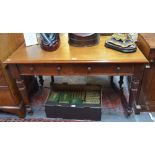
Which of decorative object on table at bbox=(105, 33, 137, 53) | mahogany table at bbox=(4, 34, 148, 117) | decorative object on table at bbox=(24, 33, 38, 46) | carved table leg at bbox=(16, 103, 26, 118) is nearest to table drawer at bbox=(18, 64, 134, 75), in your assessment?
mahogany table at bbox=(4, 34, 148, 117)

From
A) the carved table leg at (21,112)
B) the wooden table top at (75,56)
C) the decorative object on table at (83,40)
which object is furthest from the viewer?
the carved table leg at (21,112)

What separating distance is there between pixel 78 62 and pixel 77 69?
0.25ft

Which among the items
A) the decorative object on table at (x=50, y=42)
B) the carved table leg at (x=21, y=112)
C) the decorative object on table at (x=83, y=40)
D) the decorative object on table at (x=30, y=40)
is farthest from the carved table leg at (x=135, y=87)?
the carved table leg at (x=21, y=112)

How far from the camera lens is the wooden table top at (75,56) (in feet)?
3.70

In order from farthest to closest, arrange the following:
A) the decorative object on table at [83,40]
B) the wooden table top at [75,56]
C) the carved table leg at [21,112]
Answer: the carved table leg at [21,112] < the decorative object on table at [83,40] < the wooden table top at [75,56]

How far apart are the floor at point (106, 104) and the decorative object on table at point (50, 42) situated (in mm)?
627

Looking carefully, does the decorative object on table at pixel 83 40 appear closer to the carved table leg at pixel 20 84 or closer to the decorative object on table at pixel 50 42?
the decorative object on table at pixel 50 42

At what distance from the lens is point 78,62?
113cm

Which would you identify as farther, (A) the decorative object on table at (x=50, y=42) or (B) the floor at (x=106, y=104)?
(B) the floor at (x=106, y=104)

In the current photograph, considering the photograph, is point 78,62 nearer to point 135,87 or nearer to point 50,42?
point 50,42

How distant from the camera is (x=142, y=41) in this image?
1274 millimetres
